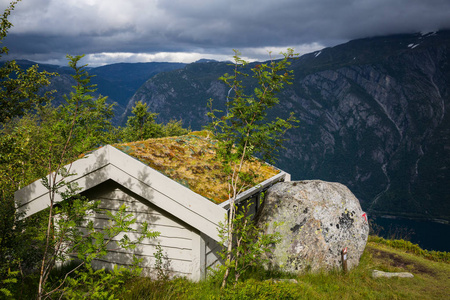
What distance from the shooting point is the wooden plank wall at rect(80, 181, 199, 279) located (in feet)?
24.5

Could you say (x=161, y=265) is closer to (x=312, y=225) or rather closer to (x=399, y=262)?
(x=312, y=225)

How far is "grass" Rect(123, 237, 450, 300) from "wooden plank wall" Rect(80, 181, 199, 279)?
48 cm

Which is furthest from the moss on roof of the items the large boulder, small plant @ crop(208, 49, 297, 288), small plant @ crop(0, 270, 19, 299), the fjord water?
the fjord water

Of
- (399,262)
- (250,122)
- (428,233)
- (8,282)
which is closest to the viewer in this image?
(8,282)

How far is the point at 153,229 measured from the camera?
302 inches

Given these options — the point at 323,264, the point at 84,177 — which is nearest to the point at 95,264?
the point at 84,177

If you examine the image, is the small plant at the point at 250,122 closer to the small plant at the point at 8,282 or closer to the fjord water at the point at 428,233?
the small plant at the point at 8,282

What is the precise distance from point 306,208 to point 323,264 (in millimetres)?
1594

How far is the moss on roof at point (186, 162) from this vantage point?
7.58 metres

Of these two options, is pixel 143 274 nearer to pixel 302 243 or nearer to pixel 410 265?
pixel 302 243

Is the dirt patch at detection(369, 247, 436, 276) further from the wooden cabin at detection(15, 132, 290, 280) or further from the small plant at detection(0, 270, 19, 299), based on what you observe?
the small plant at detection(0, 270, 19, 299)

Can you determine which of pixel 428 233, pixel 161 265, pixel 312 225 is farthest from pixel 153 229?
pixel 428 233

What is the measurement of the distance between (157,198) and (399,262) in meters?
10.5

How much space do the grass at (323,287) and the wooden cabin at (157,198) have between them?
28.4 inches
